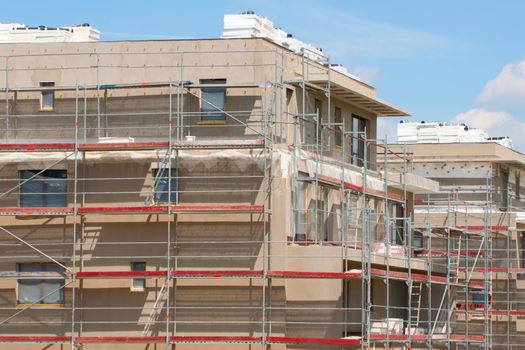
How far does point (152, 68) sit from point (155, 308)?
737 centimetres

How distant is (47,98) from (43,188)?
9.59ft

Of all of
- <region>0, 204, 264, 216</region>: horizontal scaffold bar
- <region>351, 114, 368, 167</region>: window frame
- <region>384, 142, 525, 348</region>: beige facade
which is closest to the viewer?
<region>0, 204, 264, 216</region>: horizontal scaffold bar

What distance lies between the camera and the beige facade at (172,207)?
44.6 m

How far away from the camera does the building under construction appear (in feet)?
146

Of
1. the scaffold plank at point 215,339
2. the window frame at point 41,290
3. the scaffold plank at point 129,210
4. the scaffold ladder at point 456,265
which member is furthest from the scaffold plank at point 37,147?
the scaffold ladder at point 456,265

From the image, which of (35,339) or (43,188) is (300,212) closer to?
(43,188)

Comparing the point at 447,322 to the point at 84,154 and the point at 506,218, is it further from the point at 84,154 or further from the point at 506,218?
the point at 84,154

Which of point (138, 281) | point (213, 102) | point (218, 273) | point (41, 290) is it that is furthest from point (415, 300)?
point (41, 290)

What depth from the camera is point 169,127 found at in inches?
1786

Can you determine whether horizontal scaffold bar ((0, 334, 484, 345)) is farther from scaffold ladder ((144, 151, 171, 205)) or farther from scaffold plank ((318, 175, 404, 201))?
scaffold plank ((318, 175, 404, 201))

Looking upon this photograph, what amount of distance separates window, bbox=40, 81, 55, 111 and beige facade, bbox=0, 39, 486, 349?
0.03m

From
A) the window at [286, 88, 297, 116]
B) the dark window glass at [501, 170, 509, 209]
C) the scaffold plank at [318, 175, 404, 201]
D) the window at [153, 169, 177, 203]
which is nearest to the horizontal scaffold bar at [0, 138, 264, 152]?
the window at [153, 169, 177, 203]

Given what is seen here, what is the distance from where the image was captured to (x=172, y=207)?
4419cm

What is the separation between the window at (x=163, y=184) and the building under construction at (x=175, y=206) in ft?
0.17
